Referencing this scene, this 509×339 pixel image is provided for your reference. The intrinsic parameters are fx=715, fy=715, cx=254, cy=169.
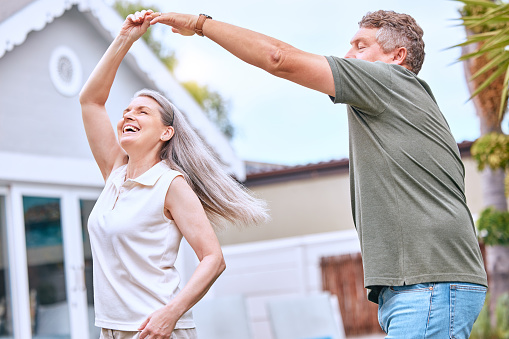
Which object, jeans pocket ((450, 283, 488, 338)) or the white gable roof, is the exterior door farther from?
jeans pocket ((450, 283, 488, 338))

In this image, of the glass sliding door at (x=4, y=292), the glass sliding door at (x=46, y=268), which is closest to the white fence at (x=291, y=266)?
the glass sliding door at (x=46, y=268)

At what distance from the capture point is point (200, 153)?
281 centimetres

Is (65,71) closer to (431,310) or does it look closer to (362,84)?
(362,84)

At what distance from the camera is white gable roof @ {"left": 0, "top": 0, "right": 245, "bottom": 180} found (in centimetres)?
657

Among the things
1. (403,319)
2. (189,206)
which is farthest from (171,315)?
(403,319)

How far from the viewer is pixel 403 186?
6.96 feet

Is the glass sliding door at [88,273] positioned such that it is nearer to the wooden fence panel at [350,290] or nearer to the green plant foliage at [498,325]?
the wooden fence panel at [350,290]

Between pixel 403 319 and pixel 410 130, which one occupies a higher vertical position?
pixel 410 130

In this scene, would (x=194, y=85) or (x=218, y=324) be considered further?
(x=194, y=85)

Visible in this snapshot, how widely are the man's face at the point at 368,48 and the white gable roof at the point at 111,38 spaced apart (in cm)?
475

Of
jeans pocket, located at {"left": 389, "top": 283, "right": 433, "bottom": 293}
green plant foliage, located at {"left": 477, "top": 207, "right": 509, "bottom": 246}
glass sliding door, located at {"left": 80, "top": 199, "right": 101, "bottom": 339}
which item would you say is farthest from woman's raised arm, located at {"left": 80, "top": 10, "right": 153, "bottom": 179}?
green plant foliage, located at {"left": 477, "top": 207, "right": 509, "bottom": 246}

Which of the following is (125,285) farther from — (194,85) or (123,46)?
(194,85)

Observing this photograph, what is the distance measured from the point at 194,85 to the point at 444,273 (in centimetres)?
2936

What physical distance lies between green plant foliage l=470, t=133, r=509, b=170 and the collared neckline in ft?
17.8
